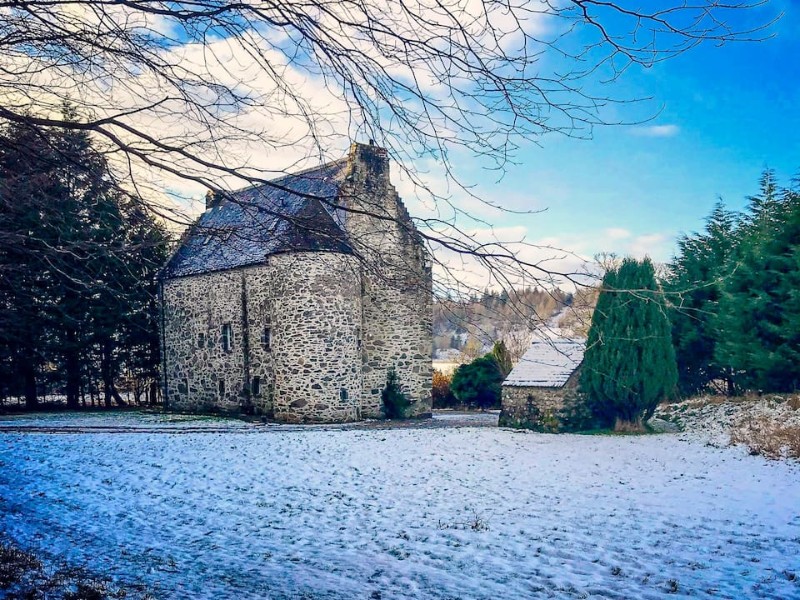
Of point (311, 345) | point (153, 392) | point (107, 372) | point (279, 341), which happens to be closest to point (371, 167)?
point (311, 345)

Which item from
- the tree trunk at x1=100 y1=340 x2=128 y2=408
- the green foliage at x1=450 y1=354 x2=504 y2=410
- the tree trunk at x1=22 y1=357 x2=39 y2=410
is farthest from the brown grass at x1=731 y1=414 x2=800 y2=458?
the tree trunk at x1=22 y1=357 x2=39 y2=410

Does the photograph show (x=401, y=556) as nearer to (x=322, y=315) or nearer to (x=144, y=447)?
Result: (x=144, y=447)

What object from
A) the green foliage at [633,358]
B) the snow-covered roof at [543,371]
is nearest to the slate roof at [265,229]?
the snow-covered roof at [543,371]

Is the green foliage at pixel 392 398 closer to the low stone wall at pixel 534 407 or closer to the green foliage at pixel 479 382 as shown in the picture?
the low stone wall at pixel 534 407

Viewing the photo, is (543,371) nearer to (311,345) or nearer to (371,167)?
(311,345)

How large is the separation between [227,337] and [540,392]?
10.9m

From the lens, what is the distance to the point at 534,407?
19.4m

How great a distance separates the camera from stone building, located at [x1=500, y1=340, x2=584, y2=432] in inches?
747

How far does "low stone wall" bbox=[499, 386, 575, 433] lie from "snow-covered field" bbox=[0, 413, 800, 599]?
402 centimetres

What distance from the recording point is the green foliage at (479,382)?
2759 cm

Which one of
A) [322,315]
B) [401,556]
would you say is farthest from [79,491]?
[322,315]

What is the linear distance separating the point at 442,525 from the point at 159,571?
3399mm

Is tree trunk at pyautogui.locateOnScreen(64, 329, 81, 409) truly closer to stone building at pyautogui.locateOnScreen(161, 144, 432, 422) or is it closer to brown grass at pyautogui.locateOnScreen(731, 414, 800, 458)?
stone building at pyautogui.locateOnScreen(161, 144, 432, 422)

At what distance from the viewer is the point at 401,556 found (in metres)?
7.05
